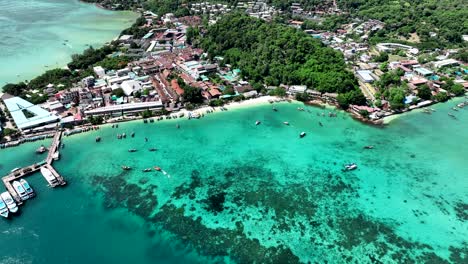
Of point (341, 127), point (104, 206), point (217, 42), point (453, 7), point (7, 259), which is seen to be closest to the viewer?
point (7, 259)

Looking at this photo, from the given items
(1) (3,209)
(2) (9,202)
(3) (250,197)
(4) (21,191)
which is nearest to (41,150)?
(4) (21,191)

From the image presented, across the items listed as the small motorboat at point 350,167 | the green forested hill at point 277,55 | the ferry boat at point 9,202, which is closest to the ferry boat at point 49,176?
the ferry boat at point 9,202

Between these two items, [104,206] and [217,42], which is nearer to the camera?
[104,206]

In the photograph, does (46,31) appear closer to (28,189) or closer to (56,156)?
(56,156)

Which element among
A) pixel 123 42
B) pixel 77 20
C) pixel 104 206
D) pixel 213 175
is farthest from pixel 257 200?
pixel 77 20

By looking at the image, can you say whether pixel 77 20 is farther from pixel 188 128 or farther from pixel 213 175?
pixel 213 175

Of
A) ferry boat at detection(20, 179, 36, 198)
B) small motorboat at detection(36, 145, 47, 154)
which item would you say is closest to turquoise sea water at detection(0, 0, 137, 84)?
small motorboat at detection(36, 145, 47, 154)

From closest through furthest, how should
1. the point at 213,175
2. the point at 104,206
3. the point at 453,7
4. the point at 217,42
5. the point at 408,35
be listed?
the point at 104,206, the point at 213,175, the point at 217,42, the point at 408,35, the point at 453,7

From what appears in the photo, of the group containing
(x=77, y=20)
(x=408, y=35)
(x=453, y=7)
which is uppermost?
(x=453, y=7)
